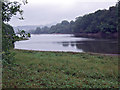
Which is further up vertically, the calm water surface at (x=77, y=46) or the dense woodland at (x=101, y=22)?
the dense woodland at (x=101, y=22)

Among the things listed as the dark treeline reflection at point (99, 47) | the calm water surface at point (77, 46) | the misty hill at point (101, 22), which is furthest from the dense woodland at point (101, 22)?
the dark treeline reflection at point (99, 47)

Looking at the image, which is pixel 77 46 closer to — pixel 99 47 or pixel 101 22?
pixel 99 47

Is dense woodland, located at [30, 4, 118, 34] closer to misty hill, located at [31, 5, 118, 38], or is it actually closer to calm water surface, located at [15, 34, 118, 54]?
misty hill, located at [31, 5, 118, 38]

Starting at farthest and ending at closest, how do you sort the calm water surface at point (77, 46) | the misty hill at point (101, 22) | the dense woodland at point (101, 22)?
the misty hill at point (101, 22) < the dense woodland at point (101, 22) < the calm water surface at point (77, 46)

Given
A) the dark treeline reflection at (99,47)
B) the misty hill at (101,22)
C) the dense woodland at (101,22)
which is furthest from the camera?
the misty hill at (101,22)

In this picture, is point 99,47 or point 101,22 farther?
point 101,22

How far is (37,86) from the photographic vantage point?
7.31 m

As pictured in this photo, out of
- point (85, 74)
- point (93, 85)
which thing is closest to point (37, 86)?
point (93, 85)

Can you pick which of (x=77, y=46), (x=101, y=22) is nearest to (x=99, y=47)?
(x=77, y=46)

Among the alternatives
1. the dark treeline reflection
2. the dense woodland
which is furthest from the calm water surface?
the dense woodland

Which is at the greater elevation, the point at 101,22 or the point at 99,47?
the point at 101,22

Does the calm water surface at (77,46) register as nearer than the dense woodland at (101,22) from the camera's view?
Yes

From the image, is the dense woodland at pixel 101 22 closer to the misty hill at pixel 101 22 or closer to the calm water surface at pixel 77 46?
the misty hill at pixel 101 22

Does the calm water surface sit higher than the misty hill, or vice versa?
the misty hill
